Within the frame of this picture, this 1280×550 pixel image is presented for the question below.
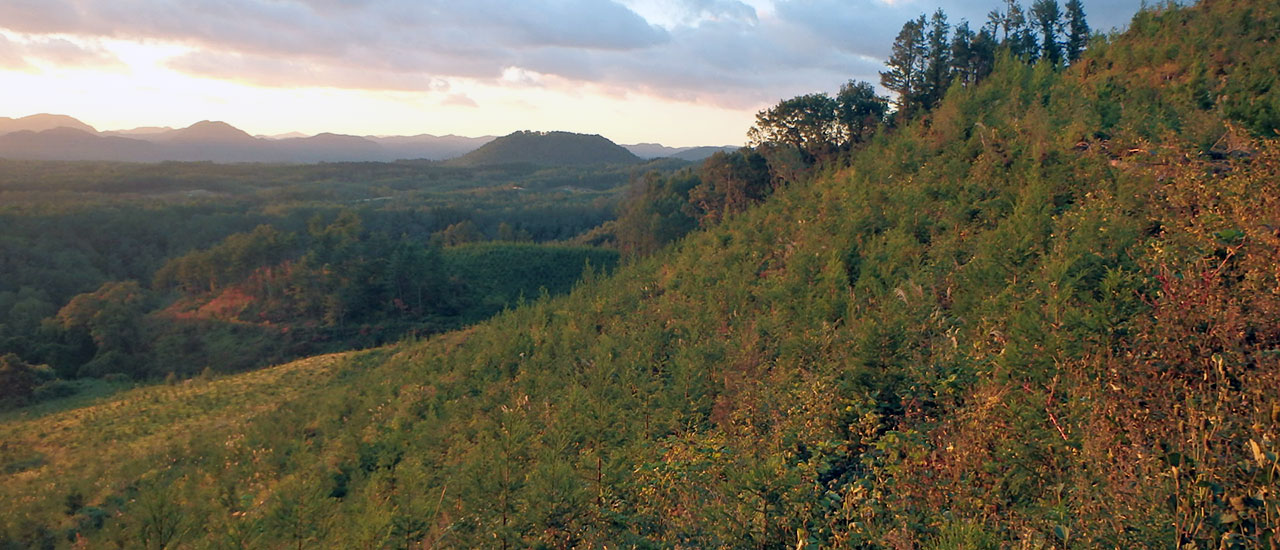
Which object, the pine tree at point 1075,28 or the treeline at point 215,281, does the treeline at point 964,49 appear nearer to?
the pine tree at point 1075,28

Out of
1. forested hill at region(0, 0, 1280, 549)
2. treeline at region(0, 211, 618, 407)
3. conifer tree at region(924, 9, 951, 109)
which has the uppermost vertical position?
conifer tree at region(924, 9, 951, 109)

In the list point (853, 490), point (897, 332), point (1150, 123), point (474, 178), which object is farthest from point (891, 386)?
point (474, 178)

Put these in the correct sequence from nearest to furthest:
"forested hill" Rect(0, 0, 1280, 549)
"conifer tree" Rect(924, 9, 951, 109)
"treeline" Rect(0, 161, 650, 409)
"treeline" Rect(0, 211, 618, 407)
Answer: "forested hill" Rect(0, 0, 1280, 549)
"conifer tree" Rect(924, 9, 951, 109)
"treeline" Rect(0, 211, 618, 407)
"treeline" Rect(0, 161, 650, 409)

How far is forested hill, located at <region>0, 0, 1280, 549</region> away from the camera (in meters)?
4.58

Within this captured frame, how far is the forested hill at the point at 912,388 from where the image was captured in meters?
4.58

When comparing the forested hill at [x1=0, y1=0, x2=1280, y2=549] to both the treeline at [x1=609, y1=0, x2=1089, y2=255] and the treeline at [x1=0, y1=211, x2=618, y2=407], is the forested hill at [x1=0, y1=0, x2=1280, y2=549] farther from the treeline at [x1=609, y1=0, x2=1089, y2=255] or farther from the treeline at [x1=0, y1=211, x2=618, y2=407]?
the treeline at [x1=0, y1=211, x2=618, y2=407]

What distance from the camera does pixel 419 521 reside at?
6746mm

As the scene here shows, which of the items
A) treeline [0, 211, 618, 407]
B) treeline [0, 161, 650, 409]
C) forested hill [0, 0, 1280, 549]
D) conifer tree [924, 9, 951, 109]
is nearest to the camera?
forested hill [0, 0, 1280, 549]

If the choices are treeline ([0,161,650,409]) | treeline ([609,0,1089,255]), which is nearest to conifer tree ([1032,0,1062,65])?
treeline ([609,0,1089,255])

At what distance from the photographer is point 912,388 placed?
668cm

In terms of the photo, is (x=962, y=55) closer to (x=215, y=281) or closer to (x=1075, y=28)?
(x=1075, y=28)

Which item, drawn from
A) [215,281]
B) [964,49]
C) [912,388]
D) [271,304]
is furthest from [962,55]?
[215,281]

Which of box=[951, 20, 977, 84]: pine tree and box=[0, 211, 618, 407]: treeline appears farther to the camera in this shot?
box=[0, 211, 618, 407]: treeline

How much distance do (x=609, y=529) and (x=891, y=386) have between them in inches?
128
